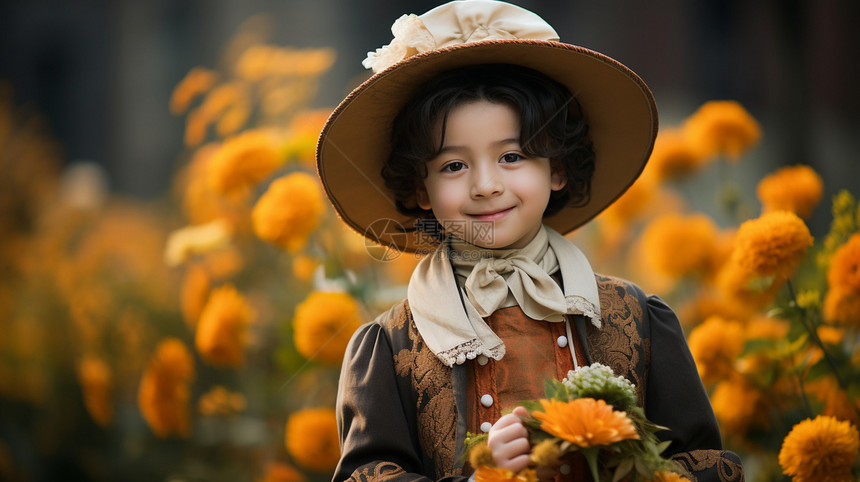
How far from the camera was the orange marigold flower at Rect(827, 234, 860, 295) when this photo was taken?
1.56 meters

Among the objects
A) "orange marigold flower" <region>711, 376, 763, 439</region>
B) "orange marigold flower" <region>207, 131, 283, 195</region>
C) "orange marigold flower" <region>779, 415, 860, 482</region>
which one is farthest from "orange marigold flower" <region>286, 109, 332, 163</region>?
"orange marigold flower" <region>779, 415, 860, 482</region>

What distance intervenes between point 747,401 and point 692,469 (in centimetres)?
47

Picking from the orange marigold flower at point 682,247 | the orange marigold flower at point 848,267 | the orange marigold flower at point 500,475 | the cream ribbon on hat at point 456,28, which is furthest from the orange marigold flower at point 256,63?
the orange marigold flower at point 848,267

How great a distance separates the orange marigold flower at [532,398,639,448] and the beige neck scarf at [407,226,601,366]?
265 mm

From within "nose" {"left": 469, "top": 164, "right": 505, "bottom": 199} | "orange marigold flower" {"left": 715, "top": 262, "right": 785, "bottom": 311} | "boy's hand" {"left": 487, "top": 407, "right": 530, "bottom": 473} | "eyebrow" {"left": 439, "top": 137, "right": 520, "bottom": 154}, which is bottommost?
"boy's hand" {"left": 487, "top": 407, "right": 530, "bottom": 473}

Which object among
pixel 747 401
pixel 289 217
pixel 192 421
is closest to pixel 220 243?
pixel 289 217

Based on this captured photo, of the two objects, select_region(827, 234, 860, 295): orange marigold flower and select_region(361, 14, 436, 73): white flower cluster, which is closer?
select_region(361, 14, 436, 73): white flower cluster

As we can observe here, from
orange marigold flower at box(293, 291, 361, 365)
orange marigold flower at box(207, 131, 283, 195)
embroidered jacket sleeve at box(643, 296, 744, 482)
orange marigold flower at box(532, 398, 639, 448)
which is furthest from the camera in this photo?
orange marigold flower at box(207, 131, 283, 195)

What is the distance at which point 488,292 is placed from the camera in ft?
4.62

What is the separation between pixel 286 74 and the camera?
7.22ft

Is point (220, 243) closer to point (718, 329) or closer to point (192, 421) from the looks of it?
point (192, 421)

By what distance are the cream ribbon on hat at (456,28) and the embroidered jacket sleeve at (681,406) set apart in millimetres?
603

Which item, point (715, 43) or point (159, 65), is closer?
point (715, 43)

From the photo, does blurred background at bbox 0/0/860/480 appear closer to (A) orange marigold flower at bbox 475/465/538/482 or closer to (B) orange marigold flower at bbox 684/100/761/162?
(B) orange marigold flower at bbox 684/100/761/162
